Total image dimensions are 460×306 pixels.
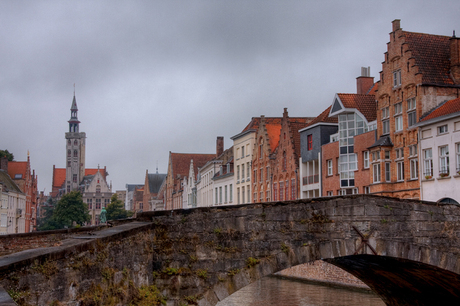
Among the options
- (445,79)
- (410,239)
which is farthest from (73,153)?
(410,239)

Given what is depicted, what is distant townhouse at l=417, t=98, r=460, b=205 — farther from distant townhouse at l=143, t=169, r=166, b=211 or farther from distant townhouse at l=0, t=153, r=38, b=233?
distant townhouse at l=143, t=169, r=166, b=211

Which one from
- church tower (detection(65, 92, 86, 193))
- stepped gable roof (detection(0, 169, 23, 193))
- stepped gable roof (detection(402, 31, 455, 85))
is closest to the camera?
stepped gable roof (detection(402, 31, 455, 85))

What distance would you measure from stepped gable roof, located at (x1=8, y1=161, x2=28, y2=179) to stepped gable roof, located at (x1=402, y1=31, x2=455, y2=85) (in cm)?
6945

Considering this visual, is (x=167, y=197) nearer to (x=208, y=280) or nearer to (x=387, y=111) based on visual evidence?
(x=387, y=111)

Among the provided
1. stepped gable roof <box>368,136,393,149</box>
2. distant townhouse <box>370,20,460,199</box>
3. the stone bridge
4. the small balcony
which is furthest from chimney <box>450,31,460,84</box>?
the stone bridge

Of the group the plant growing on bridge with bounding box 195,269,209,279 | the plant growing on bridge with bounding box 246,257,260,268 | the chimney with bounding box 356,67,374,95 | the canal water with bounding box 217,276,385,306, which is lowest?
the canal water with bounding box 217,276,385,306

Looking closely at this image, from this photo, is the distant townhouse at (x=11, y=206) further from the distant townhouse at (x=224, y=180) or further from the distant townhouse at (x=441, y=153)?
the distant townhouse at (x=441, y=153)

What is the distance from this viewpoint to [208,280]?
41.1ft

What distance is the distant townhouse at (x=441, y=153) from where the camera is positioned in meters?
29.0

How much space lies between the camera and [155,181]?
138 meters

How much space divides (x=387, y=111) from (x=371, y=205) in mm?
22425

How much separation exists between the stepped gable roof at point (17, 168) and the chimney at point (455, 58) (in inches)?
2798

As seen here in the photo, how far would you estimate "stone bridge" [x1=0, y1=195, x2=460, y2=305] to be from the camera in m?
10.5

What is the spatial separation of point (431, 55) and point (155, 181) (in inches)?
4295
